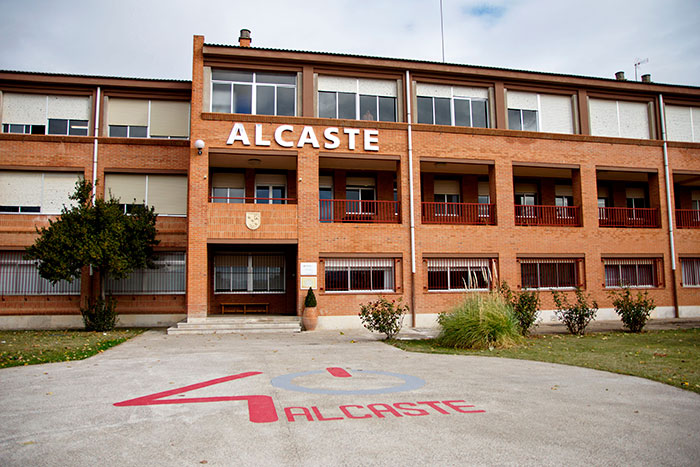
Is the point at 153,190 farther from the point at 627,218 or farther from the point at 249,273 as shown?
the point at 627,218

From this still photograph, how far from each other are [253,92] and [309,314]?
8.63 meters

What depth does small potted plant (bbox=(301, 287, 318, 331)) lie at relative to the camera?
17.8 meters

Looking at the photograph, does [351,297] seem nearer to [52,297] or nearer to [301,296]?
[301,296]

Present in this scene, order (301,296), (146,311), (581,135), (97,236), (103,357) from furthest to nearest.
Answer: (581,135) → (146,311) → (301,296) → (97,236) → (103,357)

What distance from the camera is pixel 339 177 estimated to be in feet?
70.5

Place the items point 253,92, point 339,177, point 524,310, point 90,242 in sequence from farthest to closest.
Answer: point 339,177 → point 253,92 → point 90,242 → point 524,310

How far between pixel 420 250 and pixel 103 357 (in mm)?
11786

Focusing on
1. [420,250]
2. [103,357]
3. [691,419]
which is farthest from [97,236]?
[691,419]

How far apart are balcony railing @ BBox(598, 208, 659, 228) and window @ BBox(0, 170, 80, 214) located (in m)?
22.5

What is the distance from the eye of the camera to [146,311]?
64.7ft

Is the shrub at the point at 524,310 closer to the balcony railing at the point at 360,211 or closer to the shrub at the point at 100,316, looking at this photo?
the balcony railing at the point at 360,211

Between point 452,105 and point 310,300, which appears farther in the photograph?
point 452,105

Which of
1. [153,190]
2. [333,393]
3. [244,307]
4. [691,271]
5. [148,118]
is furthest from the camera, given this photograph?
[691,271]

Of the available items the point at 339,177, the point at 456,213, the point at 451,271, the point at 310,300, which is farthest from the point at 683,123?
the point at 310,300
